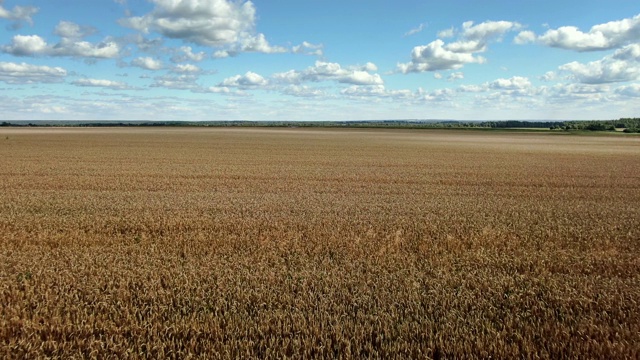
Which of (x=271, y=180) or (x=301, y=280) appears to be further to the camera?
(x=271, y=180)

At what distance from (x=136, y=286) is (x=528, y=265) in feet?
23.6

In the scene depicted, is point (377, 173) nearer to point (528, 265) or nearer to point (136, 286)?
point (528, 265)

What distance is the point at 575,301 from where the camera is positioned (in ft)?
23.0

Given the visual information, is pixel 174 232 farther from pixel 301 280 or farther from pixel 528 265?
pixel 528 265

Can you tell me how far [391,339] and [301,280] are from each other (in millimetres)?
2261

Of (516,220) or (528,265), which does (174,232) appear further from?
(516,220)

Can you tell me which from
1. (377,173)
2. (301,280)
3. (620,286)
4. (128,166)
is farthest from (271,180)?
(620,286)

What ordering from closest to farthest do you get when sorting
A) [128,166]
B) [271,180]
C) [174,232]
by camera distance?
1. [174,232]
2. [271,180]
3. [128,166]

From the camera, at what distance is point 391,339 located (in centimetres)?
573

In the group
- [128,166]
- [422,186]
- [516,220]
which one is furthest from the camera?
[128,166]

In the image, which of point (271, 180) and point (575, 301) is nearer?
point (575, 301)

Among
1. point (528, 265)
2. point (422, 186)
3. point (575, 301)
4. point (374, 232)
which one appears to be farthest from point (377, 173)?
point (575, 301)

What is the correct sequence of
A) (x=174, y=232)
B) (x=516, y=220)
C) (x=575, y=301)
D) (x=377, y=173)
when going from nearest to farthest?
(x=575, y=301), (x=174, y=232), (x=516, y=220), (x=377, y=173)

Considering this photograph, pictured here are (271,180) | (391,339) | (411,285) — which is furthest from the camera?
(271,180)
